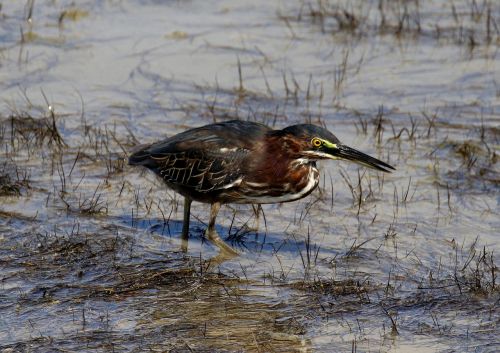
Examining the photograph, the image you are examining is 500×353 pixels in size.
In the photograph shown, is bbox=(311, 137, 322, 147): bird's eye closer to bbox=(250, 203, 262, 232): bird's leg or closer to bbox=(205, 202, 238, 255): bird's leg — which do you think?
bbox=(205, 202, 238, 255): bird's leg

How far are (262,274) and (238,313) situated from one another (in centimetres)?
76

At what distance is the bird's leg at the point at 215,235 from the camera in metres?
7.72

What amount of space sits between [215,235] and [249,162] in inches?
23.5

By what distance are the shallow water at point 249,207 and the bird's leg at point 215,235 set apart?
11 cm

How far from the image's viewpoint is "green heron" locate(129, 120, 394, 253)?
7.60m

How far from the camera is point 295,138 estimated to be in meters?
7.57

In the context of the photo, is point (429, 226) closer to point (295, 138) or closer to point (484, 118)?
point (295, 138)

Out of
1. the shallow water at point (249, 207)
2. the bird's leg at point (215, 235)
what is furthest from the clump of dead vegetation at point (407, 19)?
the bird's leg at point (215, 235)

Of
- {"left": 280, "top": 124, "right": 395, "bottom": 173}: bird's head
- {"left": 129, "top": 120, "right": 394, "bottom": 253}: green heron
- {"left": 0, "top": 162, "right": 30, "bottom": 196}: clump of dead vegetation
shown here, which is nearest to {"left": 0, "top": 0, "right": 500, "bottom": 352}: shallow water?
{"left": 0, "top": 162, "right": 30, "bottom": 196}: clump of dead vegetation

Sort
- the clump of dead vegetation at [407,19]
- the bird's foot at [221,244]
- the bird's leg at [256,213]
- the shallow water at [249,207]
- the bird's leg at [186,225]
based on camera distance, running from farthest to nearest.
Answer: the clump of dead vegetation at [407,19]
the bird's leg at [256,213]
the bird's leg at [186,225]
the bird's foot at [221,244]
the shallow water at [249,207]

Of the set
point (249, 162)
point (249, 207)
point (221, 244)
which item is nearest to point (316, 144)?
point (249, 162)

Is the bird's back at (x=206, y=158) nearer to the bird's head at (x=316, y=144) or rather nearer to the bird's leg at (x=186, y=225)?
the bird's leg at (x=186, y=225)

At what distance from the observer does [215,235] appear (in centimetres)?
785

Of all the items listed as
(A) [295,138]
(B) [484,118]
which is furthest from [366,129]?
(A) [295,138]
